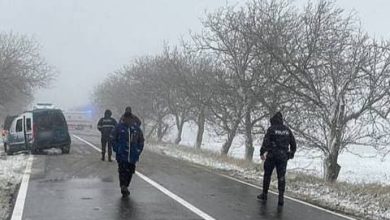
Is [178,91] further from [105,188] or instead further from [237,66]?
[105,188]

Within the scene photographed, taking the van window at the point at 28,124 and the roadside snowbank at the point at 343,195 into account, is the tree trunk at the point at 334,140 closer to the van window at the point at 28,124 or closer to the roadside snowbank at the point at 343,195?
the roadside snowbank at the point at 343,195

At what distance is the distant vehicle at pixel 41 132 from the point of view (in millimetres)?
23734

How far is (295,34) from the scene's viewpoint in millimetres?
21547

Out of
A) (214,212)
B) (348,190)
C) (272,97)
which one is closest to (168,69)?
(272,97)

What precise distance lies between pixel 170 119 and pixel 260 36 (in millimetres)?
29367

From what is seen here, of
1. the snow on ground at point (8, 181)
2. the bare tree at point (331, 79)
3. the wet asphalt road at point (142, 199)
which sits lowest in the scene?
the snow on ground at point (8, 181)

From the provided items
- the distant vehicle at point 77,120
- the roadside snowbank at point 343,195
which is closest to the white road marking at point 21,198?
the roadside snowbank at point 343,195

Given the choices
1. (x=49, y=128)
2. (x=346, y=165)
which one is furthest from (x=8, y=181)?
(x=346, y=165)

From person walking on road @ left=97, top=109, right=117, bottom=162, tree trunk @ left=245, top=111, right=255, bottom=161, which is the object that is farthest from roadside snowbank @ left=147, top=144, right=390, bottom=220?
tree trunk @ left=245, top=111, right=255, bottom=161

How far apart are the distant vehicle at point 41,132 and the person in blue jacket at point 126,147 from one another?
44.3ft

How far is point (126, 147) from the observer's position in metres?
11.0

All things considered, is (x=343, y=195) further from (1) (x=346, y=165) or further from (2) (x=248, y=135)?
(1) (x=346, y=165)

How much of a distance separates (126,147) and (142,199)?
42.9 inches

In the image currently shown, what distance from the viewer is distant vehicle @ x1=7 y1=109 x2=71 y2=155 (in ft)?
77.9
